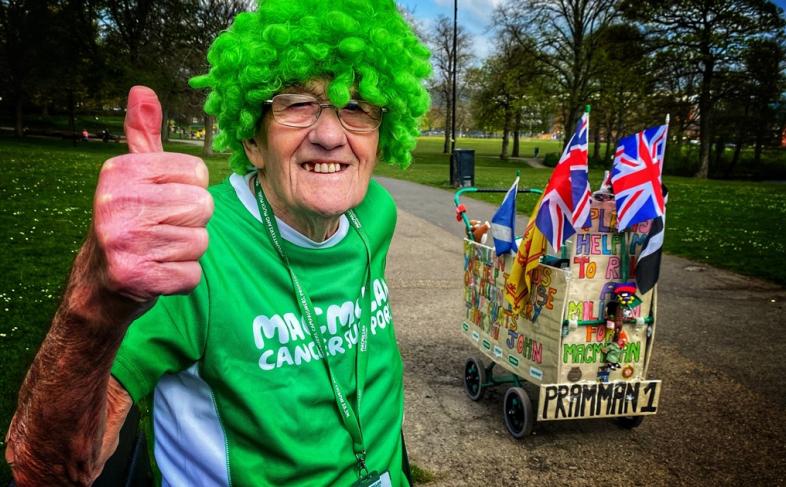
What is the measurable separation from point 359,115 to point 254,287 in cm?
61

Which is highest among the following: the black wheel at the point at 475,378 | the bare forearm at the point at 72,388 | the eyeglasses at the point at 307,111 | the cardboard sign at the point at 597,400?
the eyeglasses at the point at 307,111

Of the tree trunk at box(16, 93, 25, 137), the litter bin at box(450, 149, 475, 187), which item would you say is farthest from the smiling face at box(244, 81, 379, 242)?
the tree trunk at box(16, 93, 25, 137)

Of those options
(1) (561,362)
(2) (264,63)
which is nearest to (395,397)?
(2) (264,63)

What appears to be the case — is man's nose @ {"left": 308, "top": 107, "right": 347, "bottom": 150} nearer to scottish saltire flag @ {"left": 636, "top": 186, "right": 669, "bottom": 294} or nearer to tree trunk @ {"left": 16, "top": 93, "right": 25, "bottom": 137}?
scottish saltire flag @ {"left": 636, "top": 186, "right": 669, "bottom": 294}

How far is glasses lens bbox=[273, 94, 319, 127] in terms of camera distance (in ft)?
5.09

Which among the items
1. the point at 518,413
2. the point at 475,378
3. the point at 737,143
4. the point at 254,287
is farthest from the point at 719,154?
the point at 254,287

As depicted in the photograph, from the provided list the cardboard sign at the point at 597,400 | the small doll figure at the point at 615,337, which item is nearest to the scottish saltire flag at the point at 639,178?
the small doll figure at the point at 615,337

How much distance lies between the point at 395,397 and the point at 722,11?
117 ft

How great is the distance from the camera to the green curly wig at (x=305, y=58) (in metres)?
1.61

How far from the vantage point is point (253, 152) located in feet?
5.58

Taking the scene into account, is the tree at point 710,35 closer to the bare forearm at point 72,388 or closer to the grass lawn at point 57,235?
the grass lawn at point 57,235

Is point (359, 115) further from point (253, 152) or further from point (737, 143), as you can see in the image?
point (737, 143)

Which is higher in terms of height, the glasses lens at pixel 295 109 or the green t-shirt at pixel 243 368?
the glasses lens at pixel 295 109

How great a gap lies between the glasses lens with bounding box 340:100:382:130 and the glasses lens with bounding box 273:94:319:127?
0.29 feet
